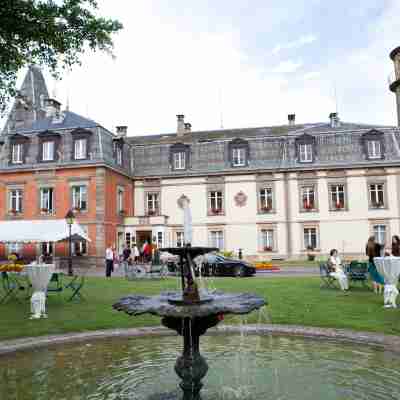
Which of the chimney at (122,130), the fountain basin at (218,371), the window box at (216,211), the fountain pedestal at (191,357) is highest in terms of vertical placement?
the chimney at (122,130)

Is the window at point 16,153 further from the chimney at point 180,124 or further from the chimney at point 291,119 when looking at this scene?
the chimney at point 291,119

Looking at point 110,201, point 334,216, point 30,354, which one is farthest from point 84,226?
point 30,354

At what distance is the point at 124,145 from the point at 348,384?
100 feet

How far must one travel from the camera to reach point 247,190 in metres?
31.7

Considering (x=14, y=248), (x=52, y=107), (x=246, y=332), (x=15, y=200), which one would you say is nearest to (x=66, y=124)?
(x=52, y=107)

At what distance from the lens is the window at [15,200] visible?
30172 millimetres

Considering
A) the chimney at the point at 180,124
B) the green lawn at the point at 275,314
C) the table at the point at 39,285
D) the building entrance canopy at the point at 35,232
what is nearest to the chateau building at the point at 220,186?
the chimney at the point at 180,124

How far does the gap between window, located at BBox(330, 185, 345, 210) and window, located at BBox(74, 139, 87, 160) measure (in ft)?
A: 61.0

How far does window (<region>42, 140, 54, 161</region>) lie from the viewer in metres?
29.8

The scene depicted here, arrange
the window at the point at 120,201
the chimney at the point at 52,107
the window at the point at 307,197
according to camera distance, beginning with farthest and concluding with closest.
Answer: the chimney at the point at 52,107 < the window at the point at 120,201 < the window at the point at 307,197

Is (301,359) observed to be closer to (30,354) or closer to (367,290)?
(30,354)

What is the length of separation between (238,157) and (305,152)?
5215mm

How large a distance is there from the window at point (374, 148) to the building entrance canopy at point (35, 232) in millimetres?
21625

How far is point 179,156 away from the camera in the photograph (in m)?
33.2
